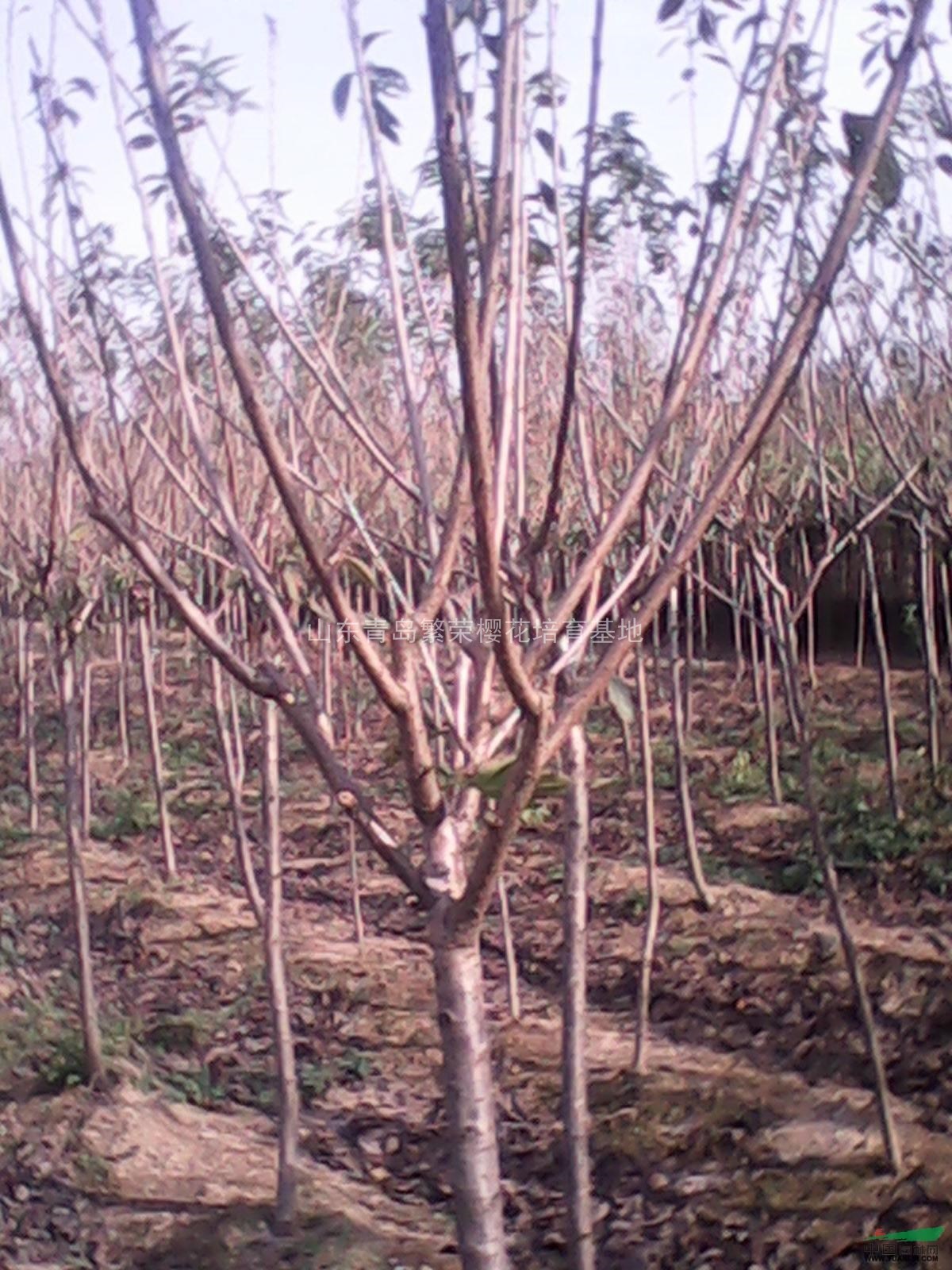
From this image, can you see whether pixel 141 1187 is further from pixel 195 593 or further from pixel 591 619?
pixel 195 593

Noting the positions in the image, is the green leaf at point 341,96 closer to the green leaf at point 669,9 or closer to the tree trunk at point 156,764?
the green leaf at point 669,9

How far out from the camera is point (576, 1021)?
3.38 metres

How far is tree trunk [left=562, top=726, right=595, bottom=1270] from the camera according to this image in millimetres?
3125

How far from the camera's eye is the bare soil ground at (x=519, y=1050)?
4.32m

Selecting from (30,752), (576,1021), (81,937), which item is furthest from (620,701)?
(30,752)

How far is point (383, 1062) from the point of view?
225 inches

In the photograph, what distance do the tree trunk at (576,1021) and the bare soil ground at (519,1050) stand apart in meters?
0.98

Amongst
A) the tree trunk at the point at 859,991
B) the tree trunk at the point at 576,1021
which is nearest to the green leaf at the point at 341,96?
the tree trunk at the point at 576,1021

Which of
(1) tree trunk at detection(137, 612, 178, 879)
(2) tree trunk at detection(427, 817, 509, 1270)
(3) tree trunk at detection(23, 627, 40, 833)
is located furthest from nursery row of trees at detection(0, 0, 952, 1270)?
Result: (3) tree trunk at detection(23, 627, 40, 833)

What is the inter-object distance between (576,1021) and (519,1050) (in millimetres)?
2350

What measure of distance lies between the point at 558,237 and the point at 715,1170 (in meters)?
3.23

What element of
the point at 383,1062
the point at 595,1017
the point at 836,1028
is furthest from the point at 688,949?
the point at 383,1062

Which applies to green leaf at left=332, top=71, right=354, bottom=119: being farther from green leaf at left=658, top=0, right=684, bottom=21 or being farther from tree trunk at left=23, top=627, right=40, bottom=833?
tree trunk at left=23, top=627, right=40, bottom=833
